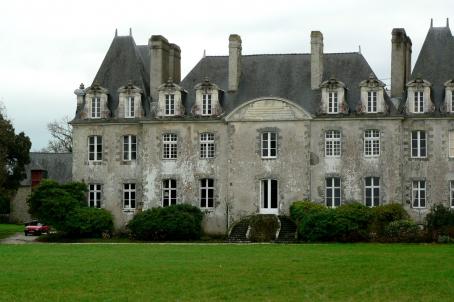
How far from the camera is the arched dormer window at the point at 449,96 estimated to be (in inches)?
1780

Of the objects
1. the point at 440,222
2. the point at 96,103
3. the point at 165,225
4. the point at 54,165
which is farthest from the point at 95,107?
the point at 54,165

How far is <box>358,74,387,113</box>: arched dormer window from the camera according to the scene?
4584 cm

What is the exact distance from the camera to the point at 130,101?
4916 centimetres

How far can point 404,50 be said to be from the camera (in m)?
46.8

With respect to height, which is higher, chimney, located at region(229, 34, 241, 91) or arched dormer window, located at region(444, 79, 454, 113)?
chimney, located at region(229, 34, 241, 91)

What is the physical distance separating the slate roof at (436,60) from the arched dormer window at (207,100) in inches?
397

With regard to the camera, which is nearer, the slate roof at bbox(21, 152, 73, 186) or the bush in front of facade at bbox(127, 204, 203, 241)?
the bush in front of facade at bbox(127, 204, 203, 241)

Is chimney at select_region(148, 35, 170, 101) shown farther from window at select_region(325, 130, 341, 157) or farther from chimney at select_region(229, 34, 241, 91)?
window at select_region(325, 130, 341, 157)

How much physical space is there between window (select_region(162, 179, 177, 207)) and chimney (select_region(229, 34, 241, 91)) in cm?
584

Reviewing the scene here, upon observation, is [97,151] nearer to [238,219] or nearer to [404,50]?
[238,219]

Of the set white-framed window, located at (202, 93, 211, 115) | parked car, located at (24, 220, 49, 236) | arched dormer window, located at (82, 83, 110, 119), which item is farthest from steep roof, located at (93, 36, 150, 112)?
parked car, located at (24, 220, 49, 236)

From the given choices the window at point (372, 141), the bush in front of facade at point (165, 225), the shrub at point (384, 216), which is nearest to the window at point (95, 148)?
the bush in front of facade at point (165, 225)

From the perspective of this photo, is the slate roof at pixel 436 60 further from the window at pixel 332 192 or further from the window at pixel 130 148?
the window at pixel 130 148

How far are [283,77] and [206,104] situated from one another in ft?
14.2
